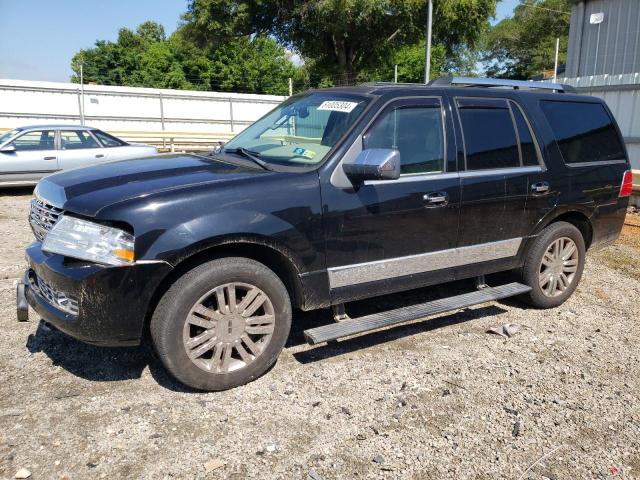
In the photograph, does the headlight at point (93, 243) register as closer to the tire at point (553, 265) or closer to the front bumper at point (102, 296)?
the front bumper at point (102, 296)

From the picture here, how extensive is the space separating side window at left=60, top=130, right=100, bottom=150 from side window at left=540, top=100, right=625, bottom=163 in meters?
9.45

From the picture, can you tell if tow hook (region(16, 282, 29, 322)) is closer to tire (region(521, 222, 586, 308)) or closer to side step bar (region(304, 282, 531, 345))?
side step bar (region(304, 282, 531, 345))

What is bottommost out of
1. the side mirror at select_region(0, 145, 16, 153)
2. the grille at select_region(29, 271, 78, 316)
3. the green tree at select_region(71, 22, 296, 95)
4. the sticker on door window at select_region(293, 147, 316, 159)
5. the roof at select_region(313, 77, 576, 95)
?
the grille at select_region(29, 271, 78, 316)

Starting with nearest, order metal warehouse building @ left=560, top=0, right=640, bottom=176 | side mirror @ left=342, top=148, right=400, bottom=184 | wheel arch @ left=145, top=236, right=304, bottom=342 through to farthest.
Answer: wheel arch @ left=145, top=236, right=304, bottom=342 → side mirror @ left=342, top=148, right=400, bottom=184 → metal warehouse building @ left=560, top=0, right=640, bottom=176

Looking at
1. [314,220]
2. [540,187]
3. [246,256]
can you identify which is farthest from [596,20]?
[246,256]

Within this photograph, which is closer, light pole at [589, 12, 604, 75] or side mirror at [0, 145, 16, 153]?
side mirror at [0, 145, 16, 153]

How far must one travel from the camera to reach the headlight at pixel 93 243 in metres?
3.05

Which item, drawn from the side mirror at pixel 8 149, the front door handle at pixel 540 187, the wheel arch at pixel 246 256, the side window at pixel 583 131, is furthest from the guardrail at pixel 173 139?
the wheel arch at pixel 246 256

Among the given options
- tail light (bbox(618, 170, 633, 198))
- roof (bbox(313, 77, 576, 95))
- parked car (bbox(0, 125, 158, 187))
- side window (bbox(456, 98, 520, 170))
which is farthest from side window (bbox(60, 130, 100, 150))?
tail light (bbox(618, 170, 633, 198))

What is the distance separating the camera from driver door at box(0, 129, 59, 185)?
1073 centimetres

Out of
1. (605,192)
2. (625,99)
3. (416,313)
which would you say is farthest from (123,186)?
(625,99)

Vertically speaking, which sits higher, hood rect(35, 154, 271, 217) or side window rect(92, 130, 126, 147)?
side window rect(92, 130, 126, 147)

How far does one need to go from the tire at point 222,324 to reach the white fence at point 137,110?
17787mm

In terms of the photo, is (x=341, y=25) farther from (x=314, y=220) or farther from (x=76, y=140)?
(x=314, y=220)
